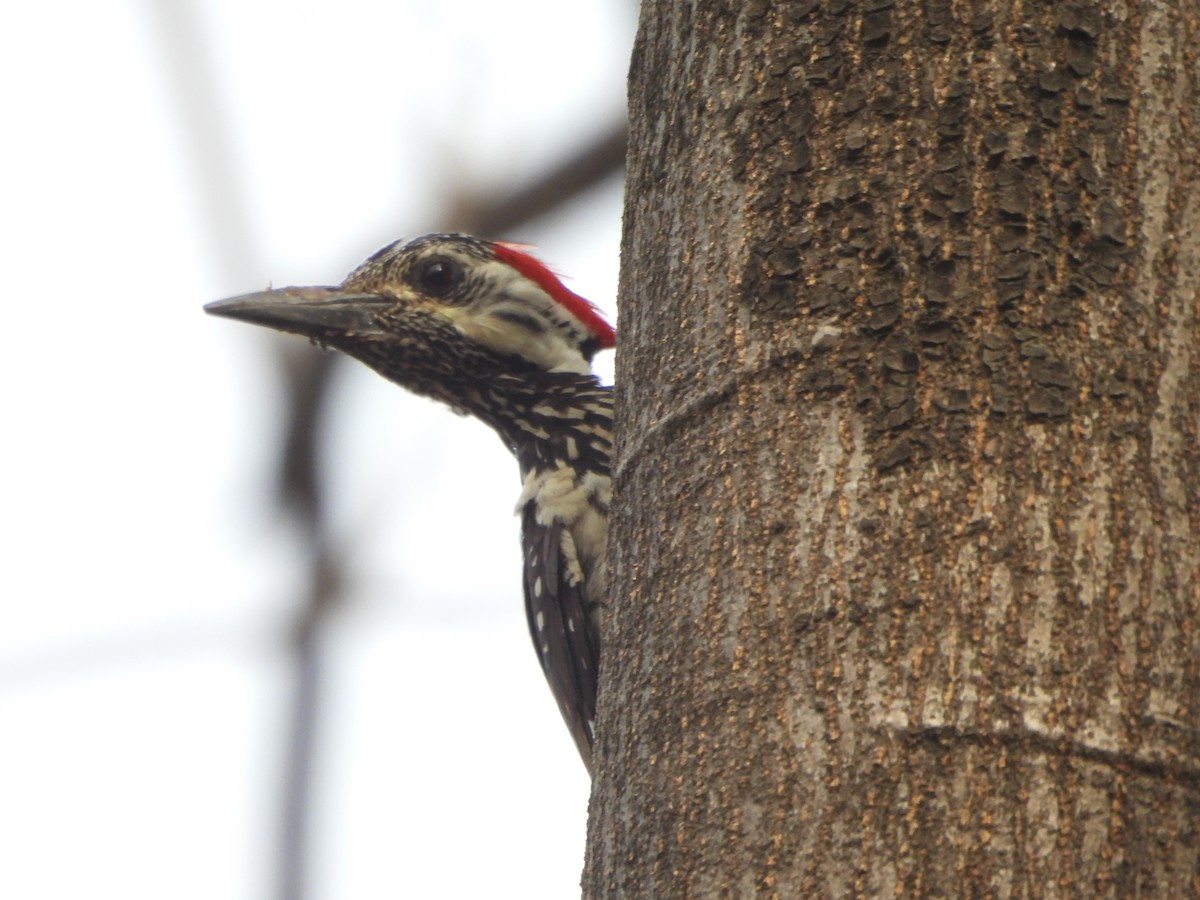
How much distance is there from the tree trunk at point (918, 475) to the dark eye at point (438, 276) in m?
2.27

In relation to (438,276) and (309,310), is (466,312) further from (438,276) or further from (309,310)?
(309,310)

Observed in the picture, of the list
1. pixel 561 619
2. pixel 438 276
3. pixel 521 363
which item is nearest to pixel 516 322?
pixel 521 363

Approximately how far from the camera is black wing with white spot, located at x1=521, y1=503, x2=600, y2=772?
11.5 feet

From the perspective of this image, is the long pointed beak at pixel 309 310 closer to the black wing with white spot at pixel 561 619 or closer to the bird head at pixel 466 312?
the bird head at pixel 466 312

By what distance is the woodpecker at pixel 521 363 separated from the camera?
3539mm

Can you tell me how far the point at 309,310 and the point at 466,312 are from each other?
1.49 ft

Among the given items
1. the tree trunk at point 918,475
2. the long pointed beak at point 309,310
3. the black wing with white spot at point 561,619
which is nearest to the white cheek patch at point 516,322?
the long pointed beak at point 309,310

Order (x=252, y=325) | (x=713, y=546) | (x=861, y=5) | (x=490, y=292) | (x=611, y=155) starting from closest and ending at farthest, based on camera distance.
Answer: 1. (x=713, y=546)
2. (x=861, y=5)
3. (x=611, y=155)
4. (x=252, y=325)
5. (x=490, y=292)

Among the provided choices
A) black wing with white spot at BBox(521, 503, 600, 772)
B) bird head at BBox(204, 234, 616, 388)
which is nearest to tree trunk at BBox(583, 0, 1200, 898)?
black wing with white spot at BBox(521, 503, 600, 772)

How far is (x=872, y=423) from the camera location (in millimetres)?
1441

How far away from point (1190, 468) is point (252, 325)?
8.51ft

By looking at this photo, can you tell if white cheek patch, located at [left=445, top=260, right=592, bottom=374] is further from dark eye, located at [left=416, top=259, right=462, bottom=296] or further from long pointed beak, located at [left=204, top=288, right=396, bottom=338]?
long pointed beak, located at [left=204, top=288, right=396, bottom=338]

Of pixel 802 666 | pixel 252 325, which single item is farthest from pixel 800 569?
pixel 252 325

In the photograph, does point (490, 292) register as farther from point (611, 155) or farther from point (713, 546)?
point (713, 546)
